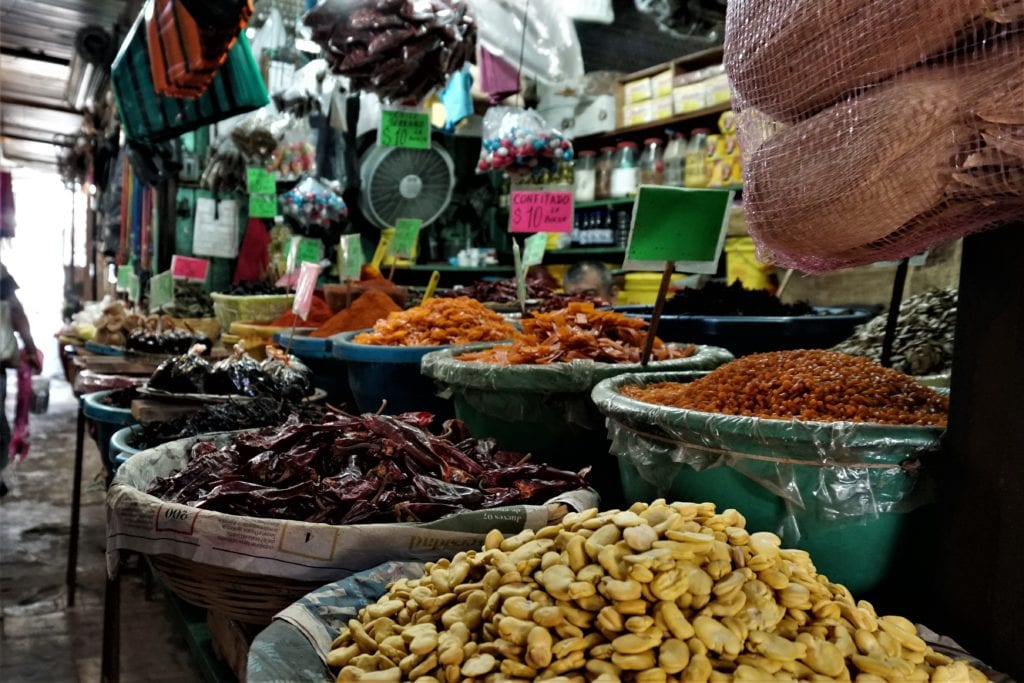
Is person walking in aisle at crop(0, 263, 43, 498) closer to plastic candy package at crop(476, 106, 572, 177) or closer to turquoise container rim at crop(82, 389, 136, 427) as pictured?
turquoise container rim at crop(82, 389, 136, 427)

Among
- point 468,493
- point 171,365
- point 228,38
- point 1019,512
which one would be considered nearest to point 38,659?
point 171,365

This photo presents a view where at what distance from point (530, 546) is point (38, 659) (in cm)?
217

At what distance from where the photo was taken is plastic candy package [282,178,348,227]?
15.5 ft

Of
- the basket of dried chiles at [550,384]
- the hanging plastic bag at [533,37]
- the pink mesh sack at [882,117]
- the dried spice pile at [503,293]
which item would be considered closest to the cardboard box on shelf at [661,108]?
the hanging plastic bag at [533,37]

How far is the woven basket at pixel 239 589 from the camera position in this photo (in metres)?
1.07

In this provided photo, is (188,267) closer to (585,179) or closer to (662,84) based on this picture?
(585,179)

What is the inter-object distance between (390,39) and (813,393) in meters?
2.44

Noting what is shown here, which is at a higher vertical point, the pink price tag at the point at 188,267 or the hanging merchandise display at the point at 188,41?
the hanging merchandise display at the point at 188,41

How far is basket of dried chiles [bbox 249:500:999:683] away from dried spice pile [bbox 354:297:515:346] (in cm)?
147

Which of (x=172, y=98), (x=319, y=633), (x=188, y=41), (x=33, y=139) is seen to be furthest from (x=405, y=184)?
(x=33, y=139)

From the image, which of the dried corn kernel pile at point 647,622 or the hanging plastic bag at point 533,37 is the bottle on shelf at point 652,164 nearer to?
the hanging plastic bag at point 533,37

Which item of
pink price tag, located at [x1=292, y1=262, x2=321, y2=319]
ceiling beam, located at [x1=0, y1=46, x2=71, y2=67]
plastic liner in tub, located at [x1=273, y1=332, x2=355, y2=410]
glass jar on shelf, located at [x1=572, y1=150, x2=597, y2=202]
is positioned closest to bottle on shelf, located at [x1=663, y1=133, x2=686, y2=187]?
glass jar on shelf, located at [x1=572, y1=150, x2=597, y2=202]

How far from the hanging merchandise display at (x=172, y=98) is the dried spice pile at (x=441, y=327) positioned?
198 cm

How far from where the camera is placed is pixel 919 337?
2158 mm
